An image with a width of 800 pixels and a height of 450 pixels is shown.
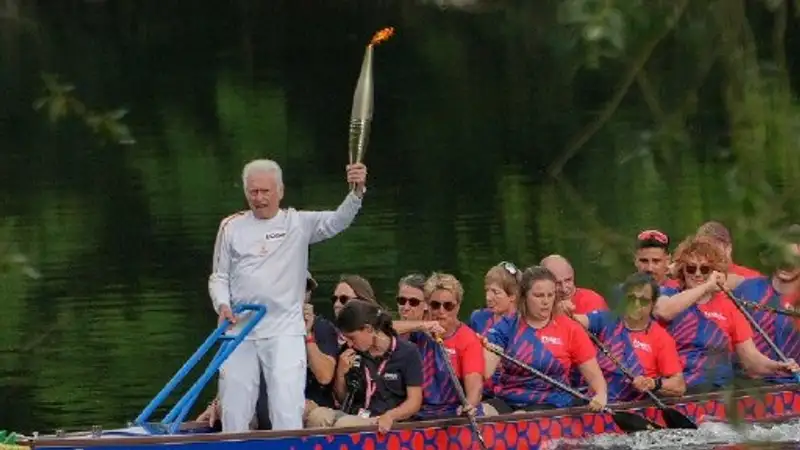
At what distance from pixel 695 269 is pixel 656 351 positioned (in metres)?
0.49

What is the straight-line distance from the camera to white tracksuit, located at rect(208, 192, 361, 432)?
641cm

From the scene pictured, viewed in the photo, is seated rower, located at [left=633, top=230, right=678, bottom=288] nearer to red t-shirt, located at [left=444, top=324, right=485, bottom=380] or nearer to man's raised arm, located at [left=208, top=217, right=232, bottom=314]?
red t-shirt, located at [left=444, top=324, right=485, bottom=380]

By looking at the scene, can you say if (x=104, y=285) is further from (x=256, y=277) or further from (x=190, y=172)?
(x=256, y=277)

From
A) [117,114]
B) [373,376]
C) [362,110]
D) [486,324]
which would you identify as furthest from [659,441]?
[117,114]

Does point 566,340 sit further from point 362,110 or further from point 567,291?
point 362,110

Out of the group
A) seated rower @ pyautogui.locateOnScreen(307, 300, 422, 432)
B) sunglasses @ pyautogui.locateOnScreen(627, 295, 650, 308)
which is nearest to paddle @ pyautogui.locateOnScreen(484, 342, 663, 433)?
seated rower @ pyautogui.locateOnScreen(307, 300, 422, 432)

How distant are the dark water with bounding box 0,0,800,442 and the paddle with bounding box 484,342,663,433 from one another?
309cm

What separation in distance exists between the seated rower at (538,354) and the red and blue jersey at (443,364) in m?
0.22

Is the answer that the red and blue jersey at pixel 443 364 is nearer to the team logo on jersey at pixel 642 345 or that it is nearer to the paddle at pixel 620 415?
the paddle at pixel 620 415

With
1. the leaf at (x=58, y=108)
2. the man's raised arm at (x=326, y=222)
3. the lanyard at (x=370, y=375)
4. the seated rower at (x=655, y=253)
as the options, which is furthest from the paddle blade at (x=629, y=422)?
the leaf at (x=58, y=108)

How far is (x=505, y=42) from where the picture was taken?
11.3 meters

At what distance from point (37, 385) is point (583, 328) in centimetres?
458

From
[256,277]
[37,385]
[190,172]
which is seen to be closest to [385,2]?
[190,172]

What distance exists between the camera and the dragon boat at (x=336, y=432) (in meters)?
6.09
